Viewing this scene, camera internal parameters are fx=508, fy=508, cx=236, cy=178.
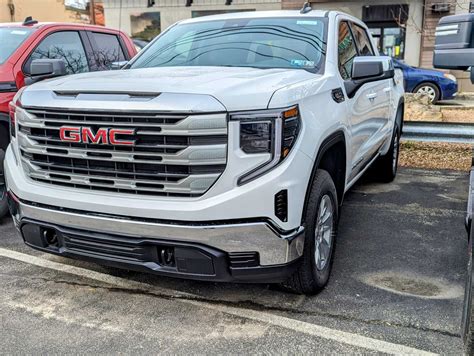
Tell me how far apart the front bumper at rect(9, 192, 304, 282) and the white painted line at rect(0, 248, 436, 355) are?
36 centimetres

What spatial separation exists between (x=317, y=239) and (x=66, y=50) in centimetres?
409

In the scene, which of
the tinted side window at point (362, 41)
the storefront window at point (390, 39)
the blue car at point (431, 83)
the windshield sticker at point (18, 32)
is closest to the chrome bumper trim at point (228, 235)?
the tinted side window at point (362, 41)

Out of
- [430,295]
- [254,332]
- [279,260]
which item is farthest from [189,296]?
[430,295]

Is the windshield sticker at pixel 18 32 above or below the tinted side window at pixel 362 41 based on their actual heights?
above

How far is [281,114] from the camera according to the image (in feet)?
9.33

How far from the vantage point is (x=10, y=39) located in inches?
221

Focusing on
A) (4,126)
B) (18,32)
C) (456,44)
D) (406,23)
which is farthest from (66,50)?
(406,23)

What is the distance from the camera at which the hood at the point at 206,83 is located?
2834mm

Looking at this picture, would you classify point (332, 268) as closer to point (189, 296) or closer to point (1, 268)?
point (189, 296)

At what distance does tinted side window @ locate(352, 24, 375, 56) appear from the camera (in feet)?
17.0

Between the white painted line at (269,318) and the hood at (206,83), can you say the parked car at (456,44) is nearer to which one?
the white painted line at (269,318)

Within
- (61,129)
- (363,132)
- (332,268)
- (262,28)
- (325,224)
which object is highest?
(262,28)

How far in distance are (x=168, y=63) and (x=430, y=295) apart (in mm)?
2754

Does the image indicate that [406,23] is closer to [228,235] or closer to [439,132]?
[439,132]
